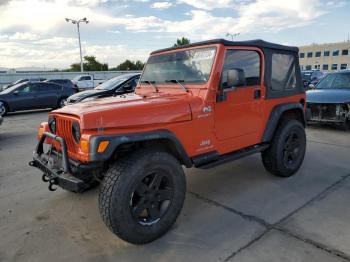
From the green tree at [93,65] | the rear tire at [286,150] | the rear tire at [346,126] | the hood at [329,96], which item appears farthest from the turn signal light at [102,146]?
the green tree at [93,65]

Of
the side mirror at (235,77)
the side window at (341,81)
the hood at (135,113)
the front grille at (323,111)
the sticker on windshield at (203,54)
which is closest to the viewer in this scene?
the hood at (135,113)

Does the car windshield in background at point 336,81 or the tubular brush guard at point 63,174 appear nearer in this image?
the tubular brush guard at point 63,174

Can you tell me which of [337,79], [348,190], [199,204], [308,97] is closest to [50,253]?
[199,204]

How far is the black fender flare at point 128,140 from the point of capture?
8.27ft

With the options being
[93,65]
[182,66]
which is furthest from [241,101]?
[93,65]

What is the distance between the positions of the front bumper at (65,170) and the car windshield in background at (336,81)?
25.7 feet

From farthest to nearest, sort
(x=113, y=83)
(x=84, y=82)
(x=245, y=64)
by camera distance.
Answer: (x=84, y=82) → (x=113, y=83) → (x=245, y=64)

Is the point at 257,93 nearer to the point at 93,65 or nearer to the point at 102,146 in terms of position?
the point at 102,146

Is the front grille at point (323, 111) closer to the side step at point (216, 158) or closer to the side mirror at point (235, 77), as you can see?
the side step at point (216, 158)

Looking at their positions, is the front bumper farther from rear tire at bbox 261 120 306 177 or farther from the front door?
rear tire at bbox 261 120 306 177

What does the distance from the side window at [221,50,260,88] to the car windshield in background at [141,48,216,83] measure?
0.71ft

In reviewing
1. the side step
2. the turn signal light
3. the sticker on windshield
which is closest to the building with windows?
the side step

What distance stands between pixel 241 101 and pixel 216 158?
0.80 m

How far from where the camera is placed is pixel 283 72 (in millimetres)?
4414
